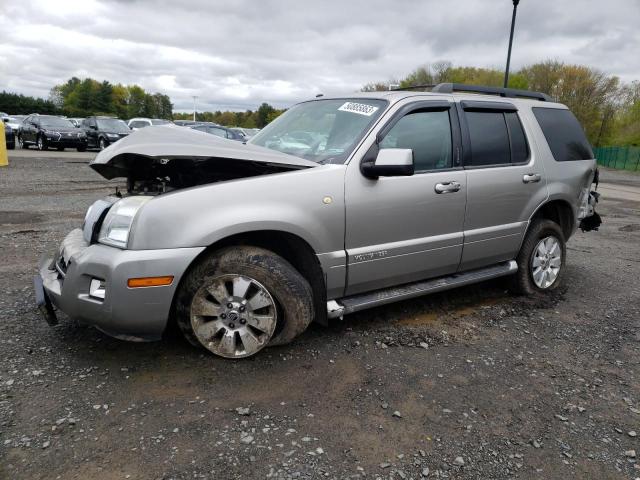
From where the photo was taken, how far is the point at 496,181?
418 cm

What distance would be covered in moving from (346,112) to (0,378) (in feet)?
9.46

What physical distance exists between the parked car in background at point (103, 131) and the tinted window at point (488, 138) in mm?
20814

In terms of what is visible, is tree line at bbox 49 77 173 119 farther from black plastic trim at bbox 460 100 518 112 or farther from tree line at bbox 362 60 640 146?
black plastic trim at bbox 460 100 518 112

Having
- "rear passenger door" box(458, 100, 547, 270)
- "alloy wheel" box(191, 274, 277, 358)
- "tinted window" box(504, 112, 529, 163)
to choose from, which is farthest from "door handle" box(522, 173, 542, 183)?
"alloy wheel" box(191, 274, 277, 358)

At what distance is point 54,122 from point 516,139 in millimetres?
22909

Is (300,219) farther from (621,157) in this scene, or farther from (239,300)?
(621,157)

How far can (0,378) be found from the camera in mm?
2859

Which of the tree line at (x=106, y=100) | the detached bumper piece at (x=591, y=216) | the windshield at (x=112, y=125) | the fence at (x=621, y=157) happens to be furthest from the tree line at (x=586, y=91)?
the tree line at (x=106, y=100)

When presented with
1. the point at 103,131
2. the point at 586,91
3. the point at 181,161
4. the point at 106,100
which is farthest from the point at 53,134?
the point at 106,100

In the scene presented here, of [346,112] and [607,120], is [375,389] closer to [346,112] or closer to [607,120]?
[346,112]

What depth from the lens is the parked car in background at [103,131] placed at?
22.2 metres

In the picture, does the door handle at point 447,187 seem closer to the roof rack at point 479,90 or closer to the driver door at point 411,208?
the driver door at point 411,208

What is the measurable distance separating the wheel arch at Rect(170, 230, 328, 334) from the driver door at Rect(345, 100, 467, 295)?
0.23m

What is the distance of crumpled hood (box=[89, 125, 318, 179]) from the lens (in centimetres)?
298
